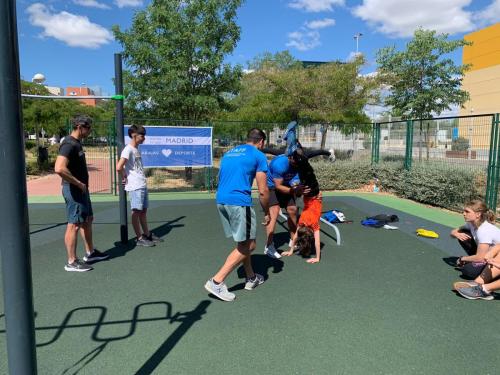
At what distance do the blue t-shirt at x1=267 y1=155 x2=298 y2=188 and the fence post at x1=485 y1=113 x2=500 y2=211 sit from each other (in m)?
5.29

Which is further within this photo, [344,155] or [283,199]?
[344,155]

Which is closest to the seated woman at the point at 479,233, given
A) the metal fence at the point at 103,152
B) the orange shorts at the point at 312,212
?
the orange shorts at the point at 312,212

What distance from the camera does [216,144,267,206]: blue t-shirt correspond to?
3.94 m

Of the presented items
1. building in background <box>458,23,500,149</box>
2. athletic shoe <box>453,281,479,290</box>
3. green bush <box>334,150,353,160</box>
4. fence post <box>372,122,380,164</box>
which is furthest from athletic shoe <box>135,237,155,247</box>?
building in background <box>458,23,500,149</box>

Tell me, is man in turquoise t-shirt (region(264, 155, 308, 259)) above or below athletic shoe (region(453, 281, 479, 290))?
above

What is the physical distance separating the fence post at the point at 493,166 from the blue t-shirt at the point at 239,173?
21.5 feet

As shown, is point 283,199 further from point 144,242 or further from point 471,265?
point 471,265

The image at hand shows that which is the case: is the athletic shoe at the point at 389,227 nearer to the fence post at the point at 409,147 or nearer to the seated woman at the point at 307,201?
the seated woman at the point at 307,201

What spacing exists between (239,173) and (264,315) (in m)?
1.38

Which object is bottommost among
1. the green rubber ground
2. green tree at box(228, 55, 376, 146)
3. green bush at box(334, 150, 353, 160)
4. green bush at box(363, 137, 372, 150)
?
the green rubber ground

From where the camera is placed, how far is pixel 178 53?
13094 millimetres

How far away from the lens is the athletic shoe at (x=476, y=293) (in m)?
4.12

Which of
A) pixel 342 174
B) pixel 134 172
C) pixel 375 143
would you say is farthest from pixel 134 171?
pixel 375 143

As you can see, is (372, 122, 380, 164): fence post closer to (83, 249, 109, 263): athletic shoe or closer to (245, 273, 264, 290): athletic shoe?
(245, 273, 264, 290): athletic shoe
